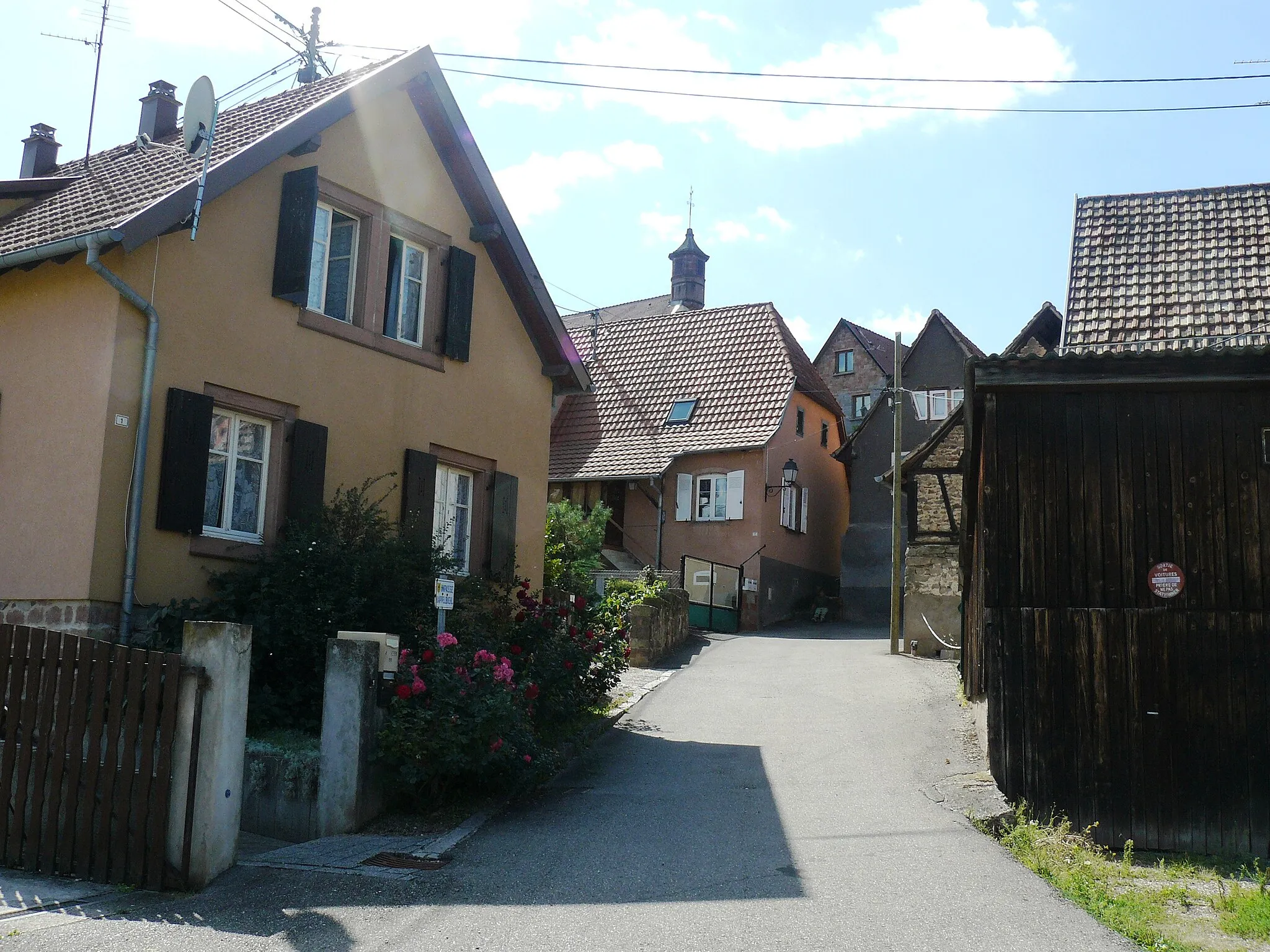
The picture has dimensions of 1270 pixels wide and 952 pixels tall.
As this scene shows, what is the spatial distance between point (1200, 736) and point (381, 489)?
8823 mm

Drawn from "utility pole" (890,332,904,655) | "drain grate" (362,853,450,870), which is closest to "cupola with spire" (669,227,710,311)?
"utility pole" (890,332,904,655)

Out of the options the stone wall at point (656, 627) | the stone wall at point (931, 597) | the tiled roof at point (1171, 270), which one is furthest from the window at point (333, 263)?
the stone wall at point (931, 597)

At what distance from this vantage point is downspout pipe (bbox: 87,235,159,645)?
11281 mm

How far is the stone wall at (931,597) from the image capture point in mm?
23953

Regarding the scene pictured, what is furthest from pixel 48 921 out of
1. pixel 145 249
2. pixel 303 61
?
pixel 303 61

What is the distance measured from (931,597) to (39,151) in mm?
17347

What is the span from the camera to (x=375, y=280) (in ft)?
47.9

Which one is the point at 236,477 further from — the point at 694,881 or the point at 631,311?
the point at 631,311

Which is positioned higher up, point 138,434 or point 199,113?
point 199,113

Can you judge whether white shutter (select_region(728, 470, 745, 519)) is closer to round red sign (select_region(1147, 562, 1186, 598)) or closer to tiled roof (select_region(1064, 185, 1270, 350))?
tiled roof (select_region(1064, 185, 1270, 350))

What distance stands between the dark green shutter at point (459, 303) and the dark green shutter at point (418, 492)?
1417 millimetres

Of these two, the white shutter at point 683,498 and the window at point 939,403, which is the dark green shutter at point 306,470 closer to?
the white shutter at point 683,498

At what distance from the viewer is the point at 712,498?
3198 cm

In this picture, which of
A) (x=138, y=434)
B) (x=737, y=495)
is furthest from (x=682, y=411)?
(x=138, y=434)
